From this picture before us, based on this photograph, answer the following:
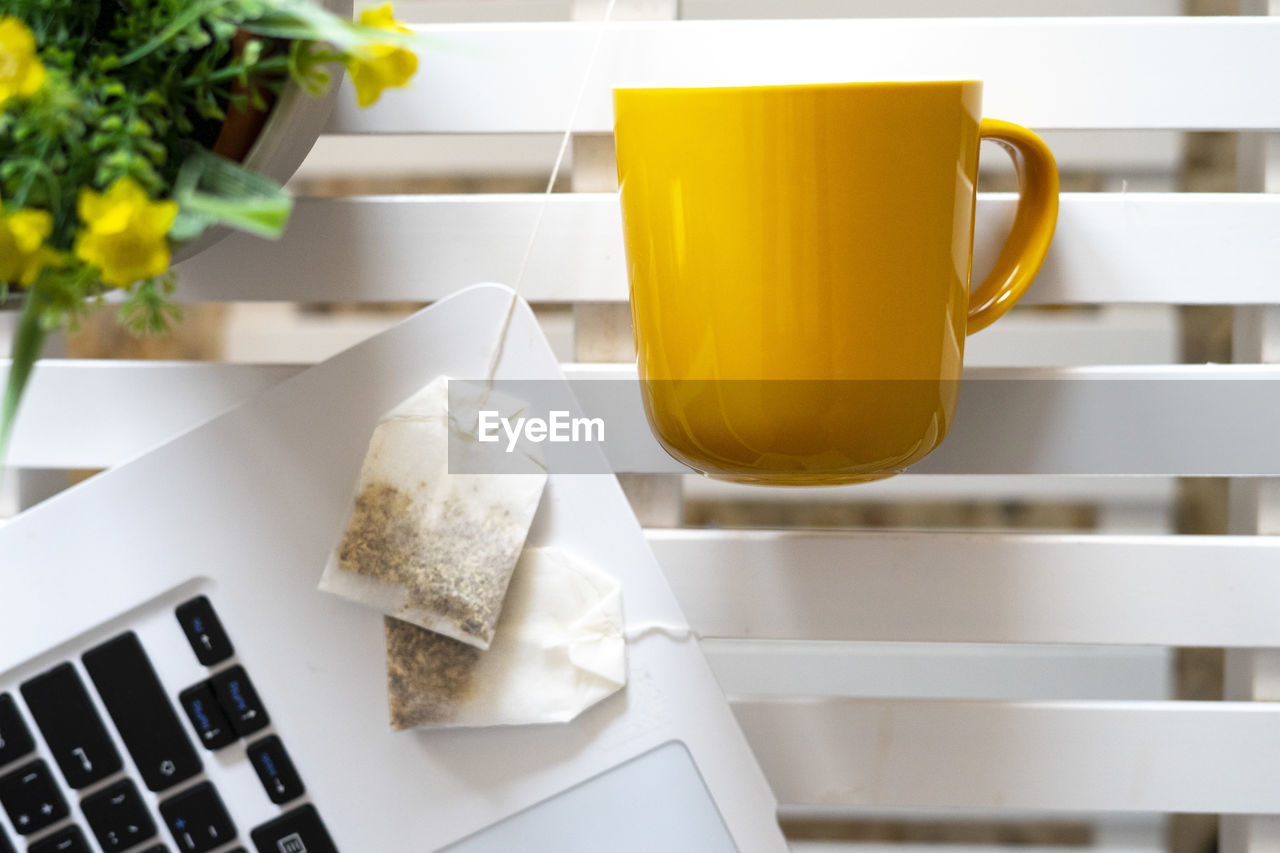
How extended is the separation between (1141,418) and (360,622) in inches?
15.3

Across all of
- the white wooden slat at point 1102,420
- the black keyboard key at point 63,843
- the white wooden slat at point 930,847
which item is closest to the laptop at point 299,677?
the black keyboard key at point 63,843

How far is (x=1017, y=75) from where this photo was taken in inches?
16.6

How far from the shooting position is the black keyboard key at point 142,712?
382 millimetres

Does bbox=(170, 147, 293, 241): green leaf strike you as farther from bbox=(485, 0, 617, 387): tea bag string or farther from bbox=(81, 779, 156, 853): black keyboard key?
bbox=(81, 779, 156, 853): black keyboard key

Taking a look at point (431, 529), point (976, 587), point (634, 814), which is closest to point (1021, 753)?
point (976, 587)

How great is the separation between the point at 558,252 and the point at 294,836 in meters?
0.30

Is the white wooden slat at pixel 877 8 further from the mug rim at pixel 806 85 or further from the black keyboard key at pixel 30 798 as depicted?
the black keyboard key at pixel 30 798

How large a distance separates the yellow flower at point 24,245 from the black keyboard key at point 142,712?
19 centimetres

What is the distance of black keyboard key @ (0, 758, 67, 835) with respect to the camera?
383mm

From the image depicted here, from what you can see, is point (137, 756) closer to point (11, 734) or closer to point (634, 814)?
point (11, 734)

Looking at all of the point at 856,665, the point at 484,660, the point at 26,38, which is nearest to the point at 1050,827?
A: the point at 856,665

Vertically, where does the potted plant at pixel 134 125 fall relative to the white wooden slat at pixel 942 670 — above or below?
above

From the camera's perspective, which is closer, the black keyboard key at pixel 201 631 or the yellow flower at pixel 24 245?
the yellow flower at pixel 24 245

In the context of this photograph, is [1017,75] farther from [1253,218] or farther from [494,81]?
[494,81]
